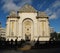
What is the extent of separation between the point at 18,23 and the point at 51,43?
83.5ft

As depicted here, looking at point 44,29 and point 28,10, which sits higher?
point 28,10

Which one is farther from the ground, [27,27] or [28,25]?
[28,25]

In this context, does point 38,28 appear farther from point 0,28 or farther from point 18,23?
point 0,28

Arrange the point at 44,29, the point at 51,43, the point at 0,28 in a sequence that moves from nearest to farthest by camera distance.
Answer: the point at 51,43 < the point at 44,29 < the point at 0,28

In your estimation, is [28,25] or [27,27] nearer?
[27,27]

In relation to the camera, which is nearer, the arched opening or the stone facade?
the stone facade

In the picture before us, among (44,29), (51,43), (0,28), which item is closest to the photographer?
(51,43)

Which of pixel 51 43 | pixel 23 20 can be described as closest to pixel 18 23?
pixel 23 20

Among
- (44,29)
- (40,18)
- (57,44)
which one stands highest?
(40,18)

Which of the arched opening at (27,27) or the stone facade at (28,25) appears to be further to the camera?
the arched opening at (27,27)

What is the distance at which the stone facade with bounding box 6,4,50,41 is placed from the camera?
51.6m

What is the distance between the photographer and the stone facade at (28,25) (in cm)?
5162

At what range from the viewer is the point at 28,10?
53438 millimetres

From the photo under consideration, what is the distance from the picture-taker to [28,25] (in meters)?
53.4
